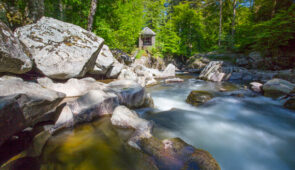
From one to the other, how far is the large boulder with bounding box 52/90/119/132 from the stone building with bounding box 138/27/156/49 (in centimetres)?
1839

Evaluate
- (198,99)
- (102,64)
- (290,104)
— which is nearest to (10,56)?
(102,64)

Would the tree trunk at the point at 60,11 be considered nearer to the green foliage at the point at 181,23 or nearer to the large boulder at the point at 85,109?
the green foliage at the point at 181,23

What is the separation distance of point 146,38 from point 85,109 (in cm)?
2083

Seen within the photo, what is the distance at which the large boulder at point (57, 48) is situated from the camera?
3.74 meters

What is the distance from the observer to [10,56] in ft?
8.96

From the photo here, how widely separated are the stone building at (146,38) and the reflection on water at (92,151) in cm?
1921

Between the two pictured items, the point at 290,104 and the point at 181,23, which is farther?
the point at 181,23

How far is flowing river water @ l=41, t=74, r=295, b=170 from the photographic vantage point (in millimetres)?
2010

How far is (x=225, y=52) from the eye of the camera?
1620 centimetres

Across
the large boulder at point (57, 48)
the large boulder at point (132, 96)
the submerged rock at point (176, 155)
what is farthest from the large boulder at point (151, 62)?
the submerged rock at point (176, 155)

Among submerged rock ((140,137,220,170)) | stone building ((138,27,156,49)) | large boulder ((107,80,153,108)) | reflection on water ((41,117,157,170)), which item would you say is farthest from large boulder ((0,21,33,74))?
stone building ((138,27,156,49))

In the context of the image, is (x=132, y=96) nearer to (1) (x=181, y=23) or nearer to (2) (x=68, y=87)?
(2) (x=68, y=87)

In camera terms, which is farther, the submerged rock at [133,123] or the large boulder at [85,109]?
the large boulder at [85,109]

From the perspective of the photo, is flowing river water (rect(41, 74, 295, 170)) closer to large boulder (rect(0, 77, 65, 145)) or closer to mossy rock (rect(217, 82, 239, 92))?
large boulder (rect(0, 77, 65, 145))
